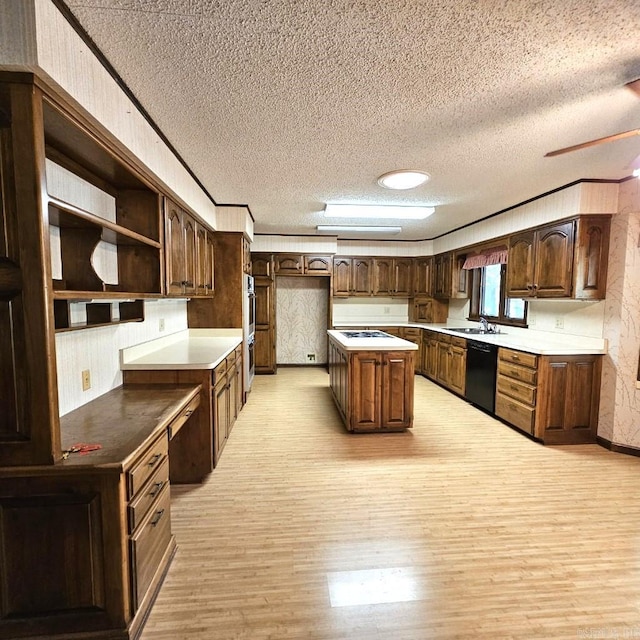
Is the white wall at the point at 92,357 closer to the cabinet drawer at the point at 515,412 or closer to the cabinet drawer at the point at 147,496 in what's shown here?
the cabinet drawer at the point at 147,496

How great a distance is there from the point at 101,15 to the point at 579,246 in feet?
12.6

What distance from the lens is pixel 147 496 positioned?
1.44 meters

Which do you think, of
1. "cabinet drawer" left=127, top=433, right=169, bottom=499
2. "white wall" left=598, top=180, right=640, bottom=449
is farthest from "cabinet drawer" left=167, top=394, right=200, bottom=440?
"white wall" left=598, top=180, right=640, bottom=449

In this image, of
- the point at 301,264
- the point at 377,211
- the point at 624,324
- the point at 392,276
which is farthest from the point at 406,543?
the point at 392,276

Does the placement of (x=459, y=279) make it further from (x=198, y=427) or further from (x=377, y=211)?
(x=198, y=427)

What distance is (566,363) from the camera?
3184 mm

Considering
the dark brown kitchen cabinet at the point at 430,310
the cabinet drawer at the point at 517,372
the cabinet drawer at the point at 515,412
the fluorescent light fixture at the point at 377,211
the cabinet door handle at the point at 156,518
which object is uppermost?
the fluorescent light fixture at the point at 377,211

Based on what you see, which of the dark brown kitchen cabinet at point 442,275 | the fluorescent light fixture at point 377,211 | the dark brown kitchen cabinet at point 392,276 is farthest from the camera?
the dark brown kitchen cabinet at point 392,276

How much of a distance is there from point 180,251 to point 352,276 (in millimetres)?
3845

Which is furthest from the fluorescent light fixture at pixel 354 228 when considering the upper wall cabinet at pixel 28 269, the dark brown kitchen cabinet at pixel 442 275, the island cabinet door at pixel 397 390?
the upper wall cabinet at pixel 28 269

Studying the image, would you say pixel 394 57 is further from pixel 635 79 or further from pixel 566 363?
pixel 566 363

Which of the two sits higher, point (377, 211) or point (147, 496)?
point (377, 211)

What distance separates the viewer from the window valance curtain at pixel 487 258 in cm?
434

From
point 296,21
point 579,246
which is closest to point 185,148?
point 296,21
